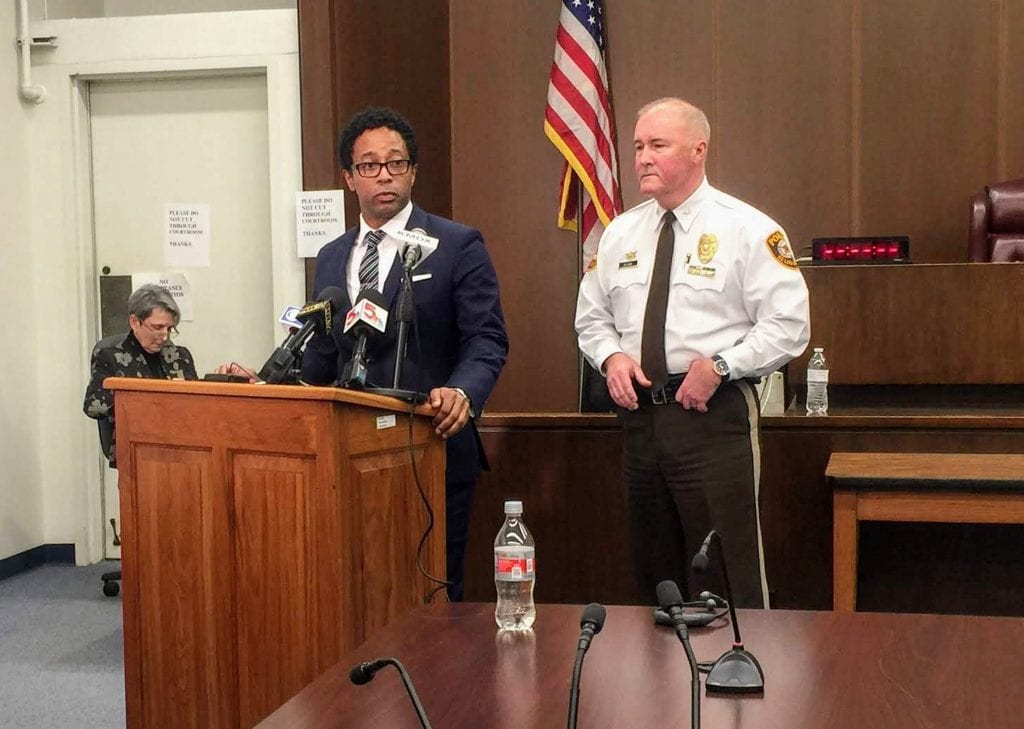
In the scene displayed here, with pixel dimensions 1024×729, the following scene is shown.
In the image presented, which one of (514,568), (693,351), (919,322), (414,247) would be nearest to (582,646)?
(514,568)

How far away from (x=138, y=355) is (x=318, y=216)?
37.7 inches

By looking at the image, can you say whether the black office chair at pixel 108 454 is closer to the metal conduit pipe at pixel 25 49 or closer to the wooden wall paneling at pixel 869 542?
the metal conduit pipe at pixel 25 49

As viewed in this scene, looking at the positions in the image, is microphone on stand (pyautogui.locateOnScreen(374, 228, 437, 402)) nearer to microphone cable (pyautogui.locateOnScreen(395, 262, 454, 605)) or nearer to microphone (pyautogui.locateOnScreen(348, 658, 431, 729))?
microphone cable (pyautogui.locateOnScreen(395, 262, 454, 605))

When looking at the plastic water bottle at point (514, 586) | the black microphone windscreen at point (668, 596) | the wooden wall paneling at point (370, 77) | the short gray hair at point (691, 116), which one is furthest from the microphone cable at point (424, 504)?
the wooden wall paneling at point (370, 77)

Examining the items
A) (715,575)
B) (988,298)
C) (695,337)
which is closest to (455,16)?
(988,298)

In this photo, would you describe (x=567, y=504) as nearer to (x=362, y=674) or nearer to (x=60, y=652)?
(x=60, y=652)

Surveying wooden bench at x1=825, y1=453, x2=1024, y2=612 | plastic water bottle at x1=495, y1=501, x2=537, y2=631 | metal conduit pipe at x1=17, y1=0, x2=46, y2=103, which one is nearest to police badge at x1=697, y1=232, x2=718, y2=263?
wooden bench at x1=825, y1=453, x2=1024, y2=612

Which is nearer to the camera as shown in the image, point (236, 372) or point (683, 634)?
point (683, 634)

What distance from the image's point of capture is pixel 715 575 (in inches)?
109

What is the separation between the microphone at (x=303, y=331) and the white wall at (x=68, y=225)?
2.74 m

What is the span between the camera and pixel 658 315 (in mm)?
2848

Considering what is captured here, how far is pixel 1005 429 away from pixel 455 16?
3.35 meters

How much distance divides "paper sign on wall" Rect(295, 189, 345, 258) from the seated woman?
0.70m

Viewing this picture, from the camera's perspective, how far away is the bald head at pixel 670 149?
285cm
